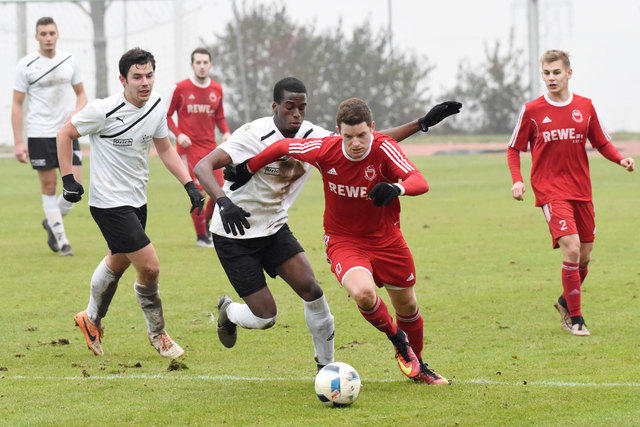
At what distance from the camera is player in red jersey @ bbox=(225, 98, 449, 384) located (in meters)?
5.77

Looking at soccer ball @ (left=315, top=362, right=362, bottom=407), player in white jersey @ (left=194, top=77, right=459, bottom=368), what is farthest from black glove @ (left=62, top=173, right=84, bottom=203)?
soccer ball @ (left=315, top=362, right=362, bottom=407)

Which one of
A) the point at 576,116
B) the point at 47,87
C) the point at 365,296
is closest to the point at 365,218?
the point at 365,296

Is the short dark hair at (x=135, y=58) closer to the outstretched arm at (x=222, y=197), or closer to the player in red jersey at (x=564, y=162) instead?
the outstretched arm at (x=222, y=197)

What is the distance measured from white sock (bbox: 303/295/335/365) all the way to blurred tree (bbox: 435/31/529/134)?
33.8m

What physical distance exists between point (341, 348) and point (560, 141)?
96.5 inches

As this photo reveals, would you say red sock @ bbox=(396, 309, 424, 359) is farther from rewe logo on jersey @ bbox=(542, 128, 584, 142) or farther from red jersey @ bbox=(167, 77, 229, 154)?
red jersey @ bbox=(167, 77, 229, 154)

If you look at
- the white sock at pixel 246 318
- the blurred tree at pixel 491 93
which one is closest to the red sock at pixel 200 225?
the white sock at pixel 246 318

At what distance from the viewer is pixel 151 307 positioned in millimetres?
6988

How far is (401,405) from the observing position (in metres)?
5.48

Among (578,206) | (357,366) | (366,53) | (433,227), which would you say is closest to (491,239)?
(433,227)

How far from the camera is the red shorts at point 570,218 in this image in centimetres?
767

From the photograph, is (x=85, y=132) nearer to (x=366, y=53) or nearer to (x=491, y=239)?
(x=491, y=239)

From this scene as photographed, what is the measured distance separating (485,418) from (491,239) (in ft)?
26.0

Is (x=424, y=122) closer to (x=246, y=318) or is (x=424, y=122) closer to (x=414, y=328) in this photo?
(x=414, y=328)
